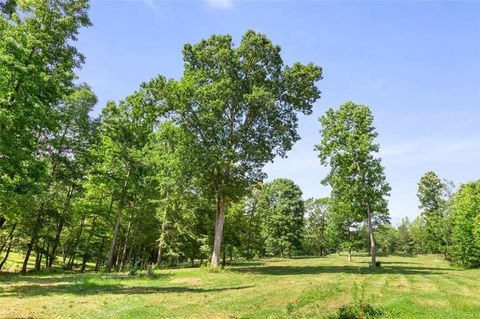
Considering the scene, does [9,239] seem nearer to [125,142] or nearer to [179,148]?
[125,142]

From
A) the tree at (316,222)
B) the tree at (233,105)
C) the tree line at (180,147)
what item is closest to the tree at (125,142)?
the tree line at (180,147)

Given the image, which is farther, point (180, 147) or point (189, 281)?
point (180, 147)

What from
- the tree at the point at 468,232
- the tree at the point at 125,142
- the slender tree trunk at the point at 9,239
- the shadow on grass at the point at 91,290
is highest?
the tree at the point at 125,142

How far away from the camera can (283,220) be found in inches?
2958

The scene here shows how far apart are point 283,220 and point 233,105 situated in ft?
152

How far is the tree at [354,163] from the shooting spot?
38156 mm

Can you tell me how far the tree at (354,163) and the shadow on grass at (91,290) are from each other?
21123 mm

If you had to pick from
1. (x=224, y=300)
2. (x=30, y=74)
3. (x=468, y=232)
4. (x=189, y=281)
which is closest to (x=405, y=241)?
(x=468, y=232)

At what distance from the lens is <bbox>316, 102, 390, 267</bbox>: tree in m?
38.2

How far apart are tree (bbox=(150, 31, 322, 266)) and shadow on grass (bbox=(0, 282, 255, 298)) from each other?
11.7m

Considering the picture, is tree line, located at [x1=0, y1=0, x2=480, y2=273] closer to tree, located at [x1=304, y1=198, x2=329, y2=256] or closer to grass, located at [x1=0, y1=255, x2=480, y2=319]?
grass, located at [x1=0, y1=255, x2=480, y2=319]

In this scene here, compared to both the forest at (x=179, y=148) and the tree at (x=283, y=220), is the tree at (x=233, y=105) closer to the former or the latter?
the forest at (x=179, y=148)

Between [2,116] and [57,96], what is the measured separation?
535 centimetres

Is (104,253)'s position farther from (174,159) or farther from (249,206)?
(249,206)
